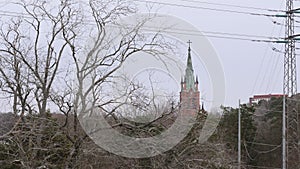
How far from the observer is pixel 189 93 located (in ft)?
29.3

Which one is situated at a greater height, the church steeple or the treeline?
the church steeple

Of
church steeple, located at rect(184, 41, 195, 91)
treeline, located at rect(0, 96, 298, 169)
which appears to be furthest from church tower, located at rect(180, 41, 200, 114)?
treeline, located at rect(0, 96, 298, 169)

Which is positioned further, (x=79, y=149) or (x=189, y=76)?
(x=189, y=76)

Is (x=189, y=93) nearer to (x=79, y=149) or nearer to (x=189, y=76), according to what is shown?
(x=189, y=76)

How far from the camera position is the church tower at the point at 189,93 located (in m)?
8.71

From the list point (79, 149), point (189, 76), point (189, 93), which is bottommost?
point (79, 149)

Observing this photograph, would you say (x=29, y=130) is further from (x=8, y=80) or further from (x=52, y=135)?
(x=8, y=80)

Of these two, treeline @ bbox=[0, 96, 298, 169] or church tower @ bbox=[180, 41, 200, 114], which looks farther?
church tower @ bbox=[180, 41, 200, 114]

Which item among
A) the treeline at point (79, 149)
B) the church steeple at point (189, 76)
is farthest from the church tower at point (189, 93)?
the treeline at point (79, 149)

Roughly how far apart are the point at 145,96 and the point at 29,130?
1905 millimetres

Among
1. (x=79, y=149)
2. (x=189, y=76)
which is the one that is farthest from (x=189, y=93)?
(x=79, y=149)

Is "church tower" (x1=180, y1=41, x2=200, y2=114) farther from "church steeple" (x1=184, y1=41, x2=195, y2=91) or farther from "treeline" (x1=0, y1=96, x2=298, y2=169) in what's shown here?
"treeline" (x1=0, y1=96, x2=298, y2=169)

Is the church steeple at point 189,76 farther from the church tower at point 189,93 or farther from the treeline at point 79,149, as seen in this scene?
the treeline at point 79,149

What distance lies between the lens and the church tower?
8709mm
